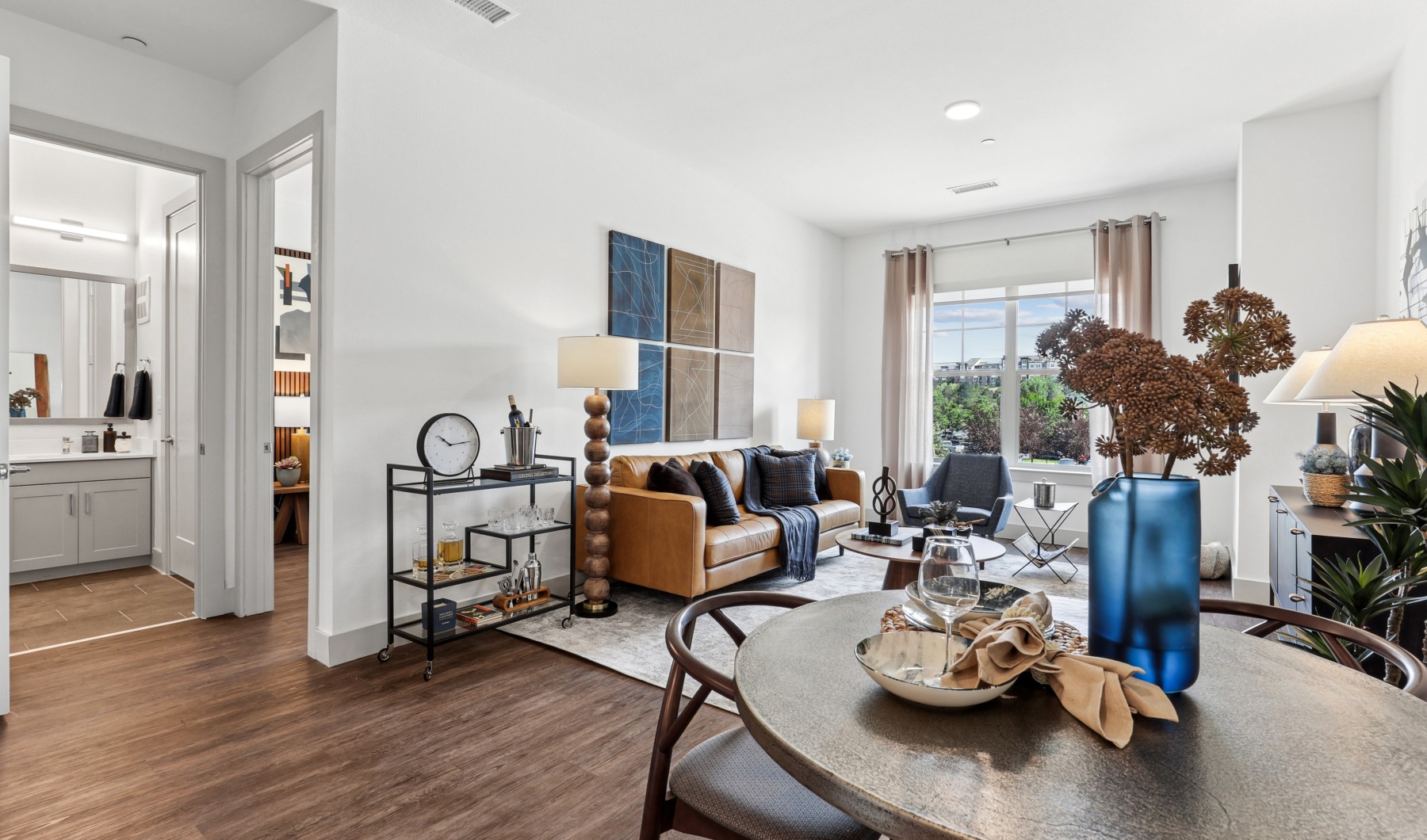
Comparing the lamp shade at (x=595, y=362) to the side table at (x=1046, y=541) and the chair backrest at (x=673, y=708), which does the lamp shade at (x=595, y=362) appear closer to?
the chair backrest at (x=673, y=708)

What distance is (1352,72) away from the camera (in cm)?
373

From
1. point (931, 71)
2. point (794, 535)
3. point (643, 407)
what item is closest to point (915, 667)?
point (931, 71)

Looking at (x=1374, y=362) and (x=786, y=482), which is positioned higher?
(x=1374, y=362)

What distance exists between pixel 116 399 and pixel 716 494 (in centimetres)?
428

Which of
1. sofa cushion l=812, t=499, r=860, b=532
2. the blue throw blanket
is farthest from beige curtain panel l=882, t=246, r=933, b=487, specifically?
the blue throw blanket

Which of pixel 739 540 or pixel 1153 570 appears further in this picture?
pixel 739 540

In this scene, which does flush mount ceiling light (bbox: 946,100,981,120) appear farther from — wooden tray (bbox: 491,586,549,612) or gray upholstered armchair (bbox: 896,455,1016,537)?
wooden tray (bbox: 491,586,549,612)

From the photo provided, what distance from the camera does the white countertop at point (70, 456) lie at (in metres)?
4.41

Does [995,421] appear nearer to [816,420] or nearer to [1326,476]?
[816,420]

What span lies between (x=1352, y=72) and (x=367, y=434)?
529 centimetres

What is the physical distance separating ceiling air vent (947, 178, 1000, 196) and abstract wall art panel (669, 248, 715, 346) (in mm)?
2043

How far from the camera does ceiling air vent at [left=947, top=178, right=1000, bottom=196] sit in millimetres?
5465

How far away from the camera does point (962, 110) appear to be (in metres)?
4.11

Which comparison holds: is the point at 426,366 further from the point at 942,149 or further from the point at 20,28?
the point at 942,149
